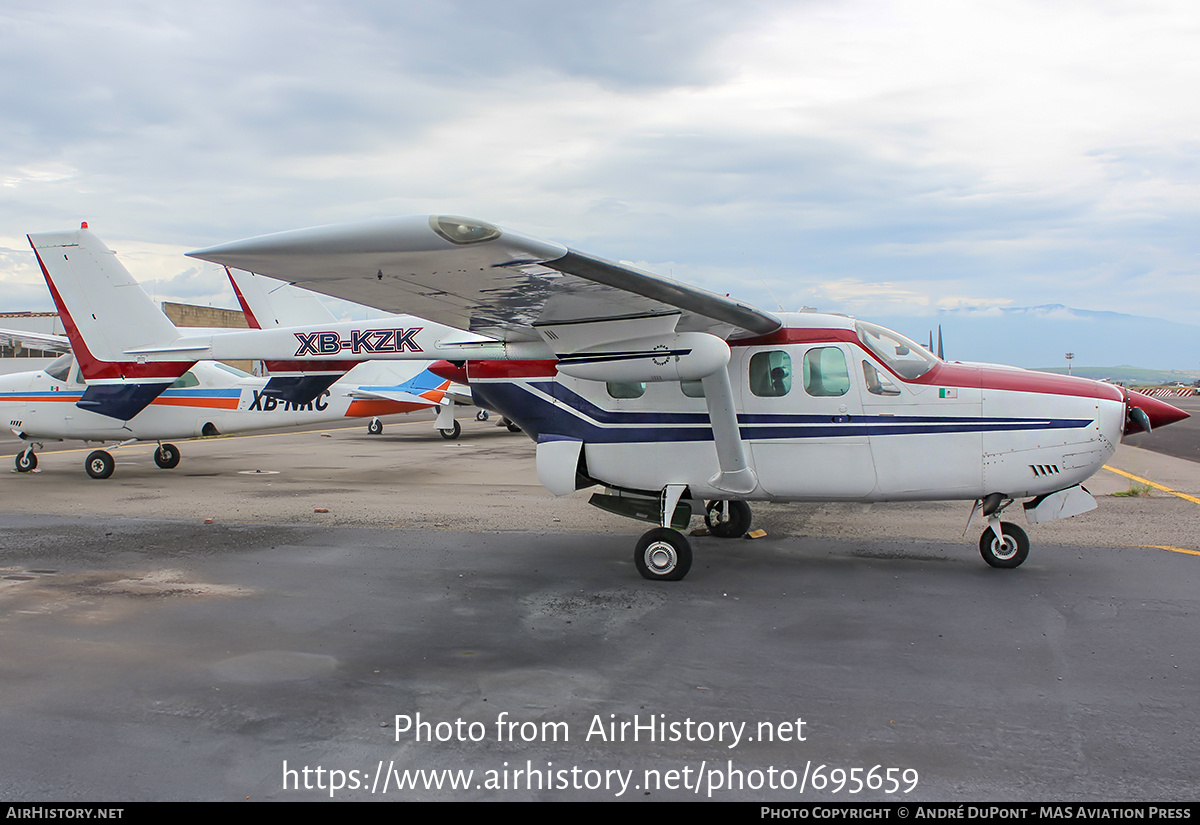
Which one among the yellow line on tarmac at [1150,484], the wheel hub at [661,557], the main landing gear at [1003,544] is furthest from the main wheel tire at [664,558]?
the yellow line on tarmac at [1150,484]

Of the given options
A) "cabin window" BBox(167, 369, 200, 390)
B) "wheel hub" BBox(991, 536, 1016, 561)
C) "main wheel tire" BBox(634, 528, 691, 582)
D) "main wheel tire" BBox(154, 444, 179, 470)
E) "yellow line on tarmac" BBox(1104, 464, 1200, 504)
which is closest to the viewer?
"main wheel tire" BBox(634, 528, 691, 582)

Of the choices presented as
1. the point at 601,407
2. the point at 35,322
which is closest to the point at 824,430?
the point at 601,407

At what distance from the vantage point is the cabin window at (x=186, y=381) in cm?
1522

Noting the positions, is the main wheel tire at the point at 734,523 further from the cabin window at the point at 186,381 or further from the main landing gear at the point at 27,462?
the main landing gear at the point at 27,462

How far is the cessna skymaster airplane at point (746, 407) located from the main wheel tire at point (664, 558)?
0.04 ft

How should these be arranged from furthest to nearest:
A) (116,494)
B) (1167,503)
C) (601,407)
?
(116,494)
(1167,503)
(601,407)

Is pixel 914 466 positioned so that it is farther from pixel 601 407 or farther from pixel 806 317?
pixel 601 407

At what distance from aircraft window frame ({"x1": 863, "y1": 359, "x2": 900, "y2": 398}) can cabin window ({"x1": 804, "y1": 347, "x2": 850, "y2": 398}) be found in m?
0.18

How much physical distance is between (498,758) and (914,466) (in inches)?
190

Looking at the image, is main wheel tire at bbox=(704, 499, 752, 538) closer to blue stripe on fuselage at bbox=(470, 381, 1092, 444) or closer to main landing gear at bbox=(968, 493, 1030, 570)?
blue stripe on fuselage at bbox=(470, 381, 1092, 444)

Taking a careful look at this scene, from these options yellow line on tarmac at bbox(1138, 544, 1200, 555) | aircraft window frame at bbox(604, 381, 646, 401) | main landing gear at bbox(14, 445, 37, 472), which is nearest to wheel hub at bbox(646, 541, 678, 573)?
aircraft window frame at bbox(604, 381, 646, 401)

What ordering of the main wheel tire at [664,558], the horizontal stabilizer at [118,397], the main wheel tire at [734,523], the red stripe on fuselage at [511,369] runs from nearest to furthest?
the main wheel tire at [664,558] → the red stripe on fuselage at [511,369] → the main wheel tire at [734,523] → the horizontal stabilizer at [118,397]

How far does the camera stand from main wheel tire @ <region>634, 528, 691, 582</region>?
23.8ft

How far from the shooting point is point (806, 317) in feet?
25.0
